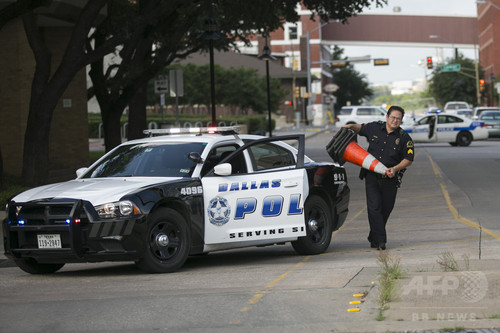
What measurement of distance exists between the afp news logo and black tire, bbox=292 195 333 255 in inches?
132

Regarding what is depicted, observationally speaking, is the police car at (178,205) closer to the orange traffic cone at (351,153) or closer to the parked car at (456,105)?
the orange traffic cone at (351,153)

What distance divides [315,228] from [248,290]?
3.38 m

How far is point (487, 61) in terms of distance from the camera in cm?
12006

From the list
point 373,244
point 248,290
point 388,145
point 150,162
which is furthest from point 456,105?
point 248,290

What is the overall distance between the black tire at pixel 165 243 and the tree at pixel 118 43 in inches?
Answer: 394

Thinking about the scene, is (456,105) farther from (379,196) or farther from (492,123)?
(379,196)

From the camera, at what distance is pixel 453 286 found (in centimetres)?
848

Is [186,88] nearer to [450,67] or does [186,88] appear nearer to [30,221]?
[450,67]

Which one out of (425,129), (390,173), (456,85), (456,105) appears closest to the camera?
(390,173)

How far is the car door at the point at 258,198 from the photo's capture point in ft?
37.1

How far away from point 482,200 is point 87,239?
11965 mm

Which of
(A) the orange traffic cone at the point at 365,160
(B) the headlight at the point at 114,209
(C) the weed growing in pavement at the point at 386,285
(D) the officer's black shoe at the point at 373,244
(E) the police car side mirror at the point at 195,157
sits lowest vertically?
(D) the officer's black shoe at the point at 373,244

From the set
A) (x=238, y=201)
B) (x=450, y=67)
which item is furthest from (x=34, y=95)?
(x=450, y=67)

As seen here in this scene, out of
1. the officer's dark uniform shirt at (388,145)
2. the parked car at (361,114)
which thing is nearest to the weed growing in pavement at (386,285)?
the officer's dark uniform shirt at (388,145)
